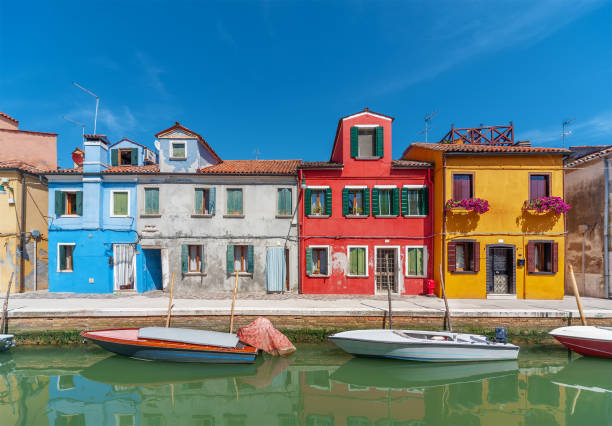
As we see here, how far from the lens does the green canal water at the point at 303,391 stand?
7.72 m

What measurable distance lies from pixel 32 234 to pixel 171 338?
1252 centimetres

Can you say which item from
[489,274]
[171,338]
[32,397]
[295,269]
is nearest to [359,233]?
[295,269]

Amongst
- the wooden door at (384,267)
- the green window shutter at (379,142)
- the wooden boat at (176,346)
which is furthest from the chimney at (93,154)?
the wooden door at (384,267)

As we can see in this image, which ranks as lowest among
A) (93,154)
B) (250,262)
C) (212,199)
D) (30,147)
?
(250,262)

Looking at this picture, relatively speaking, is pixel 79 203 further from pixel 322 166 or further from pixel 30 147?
pixel 322 166

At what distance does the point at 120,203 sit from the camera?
16.4 metres

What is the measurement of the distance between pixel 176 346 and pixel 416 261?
1193 centimetres

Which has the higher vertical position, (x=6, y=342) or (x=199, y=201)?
(x=199, y=201)

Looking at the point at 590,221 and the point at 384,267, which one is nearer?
the point at 590,221

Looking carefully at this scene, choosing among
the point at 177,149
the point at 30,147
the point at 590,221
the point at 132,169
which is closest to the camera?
the point at 590,221

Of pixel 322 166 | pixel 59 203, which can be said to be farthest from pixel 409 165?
pixel 59 203

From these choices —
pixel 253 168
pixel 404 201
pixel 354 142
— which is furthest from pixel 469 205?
pixel 253 168

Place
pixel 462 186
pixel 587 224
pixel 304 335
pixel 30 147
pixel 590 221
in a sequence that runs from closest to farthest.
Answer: pixel 304 335
pixel 462 186
pixel 590 221
pixel 587 224
pixel 30 147

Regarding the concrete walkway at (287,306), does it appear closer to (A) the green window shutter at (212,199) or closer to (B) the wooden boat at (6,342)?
(B) the wooden boat at (6,342)
